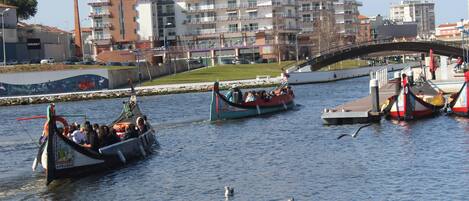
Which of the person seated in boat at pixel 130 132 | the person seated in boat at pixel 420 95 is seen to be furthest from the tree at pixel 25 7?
the person seated in boat at pixel 130 132

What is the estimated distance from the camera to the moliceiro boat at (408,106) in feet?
194

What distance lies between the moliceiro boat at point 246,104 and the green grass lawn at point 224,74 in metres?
53.0

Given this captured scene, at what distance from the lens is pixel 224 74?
14388 centimetres

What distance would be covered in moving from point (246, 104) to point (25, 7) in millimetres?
120703

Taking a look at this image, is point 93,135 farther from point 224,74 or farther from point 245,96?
point 224,74

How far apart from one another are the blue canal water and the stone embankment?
46.9 meters

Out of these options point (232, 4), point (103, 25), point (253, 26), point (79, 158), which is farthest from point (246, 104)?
point (103, 25)

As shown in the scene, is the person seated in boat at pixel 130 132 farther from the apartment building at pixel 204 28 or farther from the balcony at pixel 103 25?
the balcony at pixel 103 25

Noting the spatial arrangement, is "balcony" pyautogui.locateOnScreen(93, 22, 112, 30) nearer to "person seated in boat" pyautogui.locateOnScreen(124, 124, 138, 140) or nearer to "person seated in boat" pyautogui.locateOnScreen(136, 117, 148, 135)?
"person seated in boat" pyautogui.locateOnScreen(136, 117, 148, 135)

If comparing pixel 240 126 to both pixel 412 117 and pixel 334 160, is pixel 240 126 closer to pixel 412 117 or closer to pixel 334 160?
pixel 412 117

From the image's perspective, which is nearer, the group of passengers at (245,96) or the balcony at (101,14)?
the group of passengers at (245,96)

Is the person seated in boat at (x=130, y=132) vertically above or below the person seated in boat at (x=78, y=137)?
below

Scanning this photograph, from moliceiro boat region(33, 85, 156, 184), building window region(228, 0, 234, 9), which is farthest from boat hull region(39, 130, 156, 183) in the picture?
building window region(228, 0, 234, 9)

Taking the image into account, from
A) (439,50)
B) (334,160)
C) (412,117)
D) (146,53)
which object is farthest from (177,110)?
(146,53)
